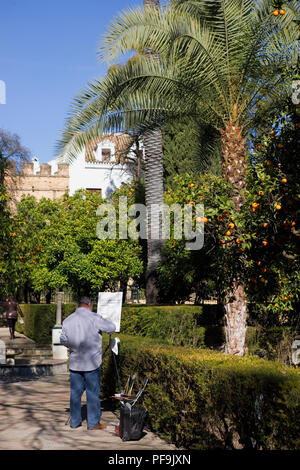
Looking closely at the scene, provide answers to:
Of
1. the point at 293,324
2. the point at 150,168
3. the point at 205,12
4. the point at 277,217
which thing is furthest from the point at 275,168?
the point at 150,168

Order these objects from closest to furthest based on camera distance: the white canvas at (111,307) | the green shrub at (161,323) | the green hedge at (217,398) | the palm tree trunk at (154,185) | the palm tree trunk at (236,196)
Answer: the green hedge at (217,398)
the white canvas at (111,307)
the palm tree trunk at (236,196)
the green shrub at (161,323)
the palm tree trunk at (154,185)

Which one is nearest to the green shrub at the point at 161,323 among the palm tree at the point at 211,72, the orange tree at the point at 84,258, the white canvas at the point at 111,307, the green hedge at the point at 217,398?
the palm tree at the point at 211,72

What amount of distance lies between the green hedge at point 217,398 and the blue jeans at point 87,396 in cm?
62

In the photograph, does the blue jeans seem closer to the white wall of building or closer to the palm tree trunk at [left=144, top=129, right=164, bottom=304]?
the palm tree trunk at [left=144, top=129, right=164, bottom=304]

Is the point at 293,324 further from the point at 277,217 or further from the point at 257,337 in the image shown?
the point at 277,217

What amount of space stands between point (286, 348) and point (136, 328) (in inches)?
209

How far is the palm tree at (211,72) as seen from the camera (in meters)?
10.9

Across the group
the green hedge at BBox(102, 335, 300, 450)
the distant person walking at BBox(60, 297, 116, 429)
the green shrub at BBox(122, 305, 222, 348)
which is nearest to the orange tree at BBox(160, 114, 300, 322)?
the green hedge at BBox(102, 335, 300, 450)

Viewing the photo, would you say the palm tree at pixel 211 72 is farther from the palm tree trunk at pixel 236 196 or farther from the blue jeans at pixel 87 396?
the blue jeans at pixel 87 396

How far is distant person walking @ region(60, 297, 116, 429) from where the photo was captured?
24.0ft

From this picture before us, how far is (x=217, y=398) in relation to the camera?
18.6 feet

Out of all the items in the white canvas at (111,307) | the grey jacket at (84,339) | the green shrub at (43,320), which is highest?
the white canvas at (111,307)

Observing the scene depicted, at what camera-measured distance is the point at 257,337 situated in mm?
14406

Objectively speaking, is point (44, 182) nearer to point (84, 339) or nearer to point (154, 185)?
point (154, 185)
